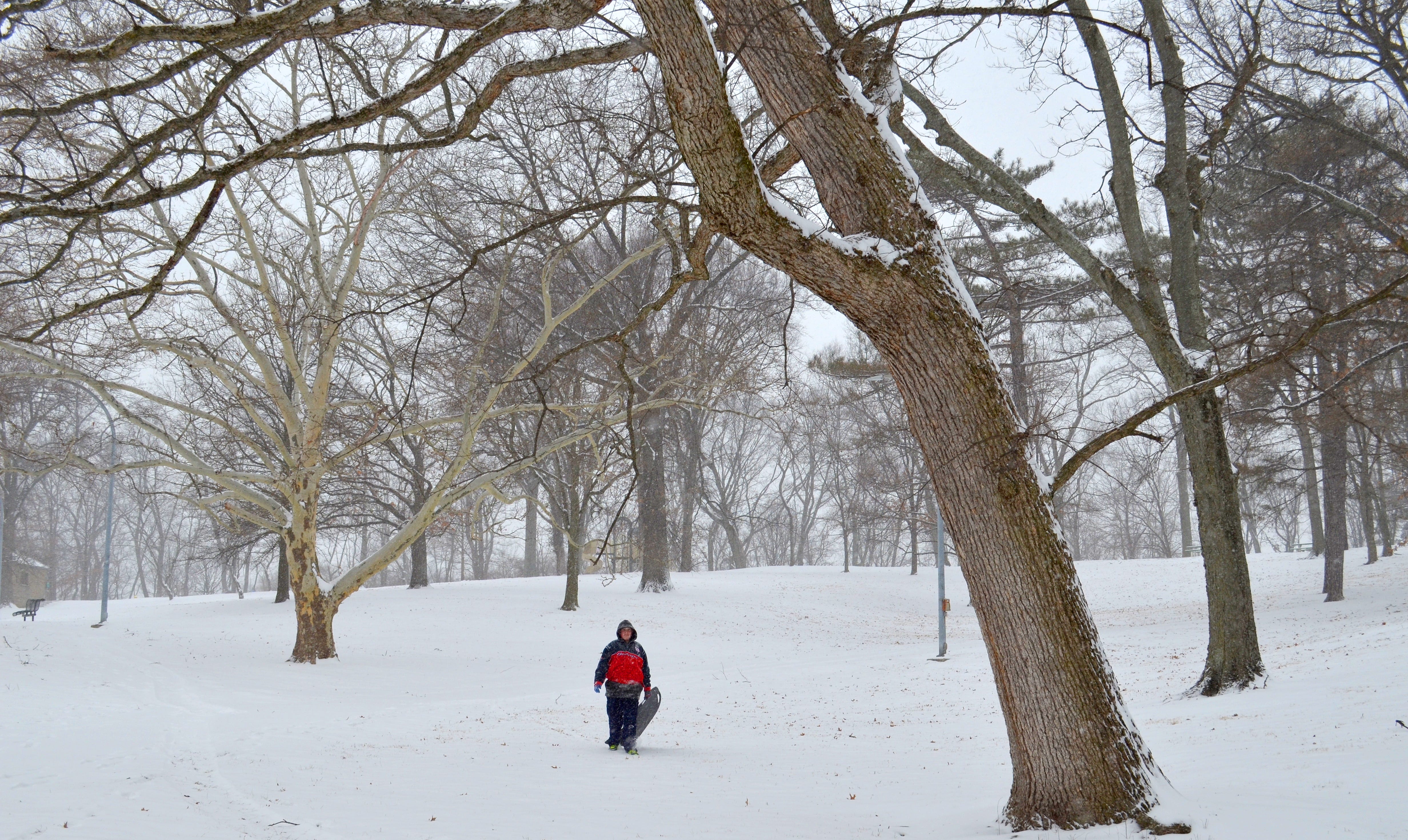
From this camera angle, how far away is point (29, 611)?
21.1m

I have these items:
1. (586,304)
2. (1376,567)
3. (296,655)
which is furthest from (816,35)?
(1376,567)

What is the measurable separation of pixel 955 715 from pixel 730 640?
29.6 ft

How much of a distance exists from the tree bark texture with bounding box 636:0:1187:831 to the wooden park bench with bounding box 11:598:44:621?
23871 mm

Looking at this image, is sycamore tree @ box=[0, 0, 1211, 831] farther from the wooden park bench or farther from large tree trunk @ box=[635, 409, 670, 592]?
the wooden park bench

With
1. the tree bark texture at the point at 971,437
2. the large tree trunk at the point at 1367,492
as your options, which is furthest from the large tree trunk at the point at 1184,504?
the tree bark texture at the point at 971,437

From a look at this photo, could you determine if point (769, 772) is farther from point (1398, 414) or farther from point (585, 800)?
point (1398, 414)

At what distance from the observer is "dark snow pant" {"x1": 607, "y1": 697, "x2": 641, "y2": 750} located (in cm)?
928

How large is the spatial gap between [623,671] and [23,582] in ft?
147

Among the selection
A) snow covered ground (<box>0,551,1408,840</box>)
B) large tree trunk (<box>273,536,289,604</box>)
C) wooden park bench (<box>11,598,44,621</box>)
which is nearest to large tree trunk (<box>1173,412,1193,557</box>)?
snow covered ground (<box>0,551,1408,840</box>)

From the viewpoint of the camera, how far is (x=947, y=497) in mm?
4570

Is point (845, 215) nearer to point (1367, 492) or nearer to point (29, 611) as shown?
point (1367, 492)

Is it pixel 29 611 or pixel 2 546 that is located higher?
pixel 2 546

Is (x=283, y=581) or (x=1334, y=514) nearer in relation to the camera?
(x=1334, y=514)

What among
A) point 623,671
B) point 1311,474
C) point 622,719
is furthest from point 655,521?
point 1311,474
